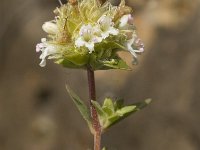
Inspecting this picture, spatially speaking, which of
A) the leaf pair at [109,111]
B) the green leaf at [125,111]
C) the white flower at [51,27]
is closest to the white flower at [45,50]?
the white flower at [51,27]

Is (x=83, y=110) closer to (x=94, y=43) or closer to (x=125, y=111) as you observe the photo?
(x=125, y=111)

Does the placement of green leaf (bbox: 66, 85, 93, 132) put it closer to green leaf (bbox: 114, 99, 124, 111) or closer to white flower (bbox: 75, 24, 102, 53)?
green leaf (bbox: 114, 99, 124, 111)

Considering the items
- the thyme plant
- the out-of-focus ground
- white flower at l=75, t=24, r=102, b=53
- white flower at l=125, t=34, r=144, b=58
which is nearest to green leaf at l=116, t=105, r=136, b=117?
the thyme plant

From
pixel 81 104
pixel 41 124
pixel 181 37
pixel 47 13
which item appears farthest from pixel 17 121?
pixel 81 104

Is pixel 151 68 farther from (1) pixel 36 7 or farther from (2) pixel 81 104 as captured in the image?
(2) pixel 81 104

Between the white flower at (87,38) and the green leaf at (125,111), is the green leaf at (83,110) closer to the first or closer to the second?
the green leaf at (125,111)

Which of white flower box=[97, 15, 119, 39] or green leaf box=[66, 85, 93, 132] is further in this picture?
green leaf box=[66, 85, 93, 132]
